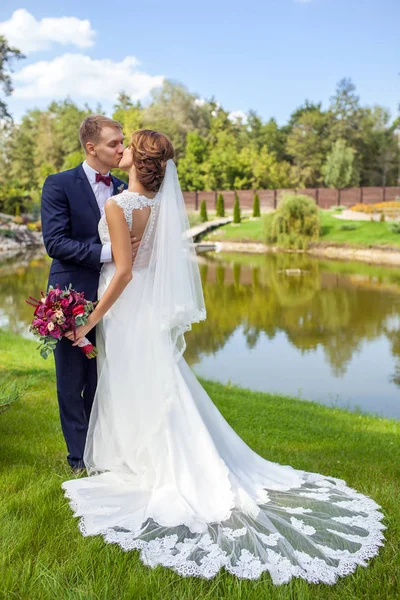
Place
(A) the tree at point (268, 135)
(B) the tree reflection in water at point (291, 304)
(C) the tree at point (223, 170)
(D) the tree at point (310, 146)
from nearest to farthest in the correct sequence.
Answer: (B) the tree reflection in water at point (291, 304), (C) the tree at point (223, 170), (D) the tree at point (310, 146), (A) the tree at point (268, 135)

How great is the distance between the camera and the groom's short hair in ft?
10.2

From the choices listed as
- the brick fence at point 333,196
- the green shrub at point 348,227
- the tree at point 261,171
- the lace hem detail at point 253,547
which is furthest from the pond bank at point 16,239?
the lace hem detail at point 253,547

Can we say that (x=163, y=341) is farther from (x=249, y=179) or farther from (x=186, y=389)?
(x=249, y=179)

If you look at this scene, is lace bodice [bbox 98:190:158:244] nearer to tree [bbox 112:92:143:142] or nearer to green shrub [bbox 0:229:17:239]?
green shrub [bbox 0:229:17:239]

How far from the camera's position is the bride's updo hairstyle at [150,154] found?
281cm

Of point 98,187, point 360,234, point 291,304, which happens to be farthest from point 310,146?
point 98,187

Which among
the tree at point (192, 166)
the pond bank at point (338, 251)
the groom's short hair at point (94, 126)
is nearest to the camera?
the groom's short hair at point (94, 126)

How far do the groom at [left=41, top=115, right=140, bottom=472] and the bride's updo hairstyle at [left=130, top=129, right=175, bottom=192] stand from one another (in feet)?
1.20

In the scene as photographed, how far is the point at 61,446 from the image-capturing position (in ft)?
12.1

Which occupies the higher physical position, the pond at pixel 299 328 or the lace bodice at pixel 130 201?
the lace bodice at pixel 130 201

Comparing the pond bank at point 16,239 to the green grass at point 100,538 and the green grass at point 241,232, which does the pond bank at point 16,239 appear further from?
the green grass at point 100,538

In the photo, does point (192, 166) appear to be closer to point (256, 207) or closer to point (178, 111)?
point (178, 111)

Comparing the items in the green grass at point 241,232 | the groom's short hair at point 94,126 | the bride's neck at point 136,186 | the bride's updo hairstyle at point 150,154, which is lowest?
the green grass at point 241,232

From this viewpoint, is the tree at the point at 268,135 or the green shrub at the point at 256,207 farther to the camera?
the tree at the point at 268,135
